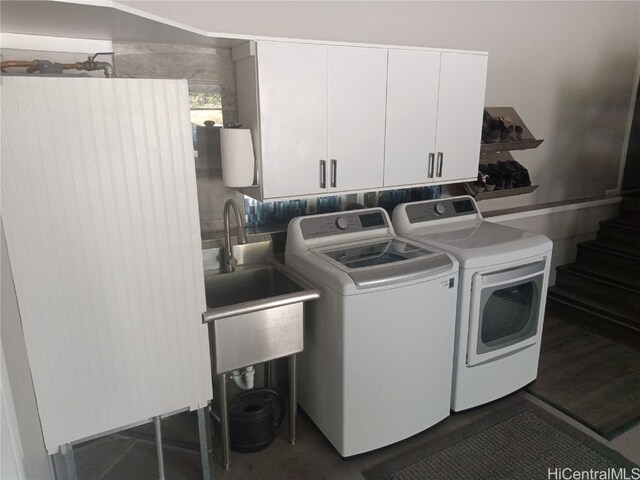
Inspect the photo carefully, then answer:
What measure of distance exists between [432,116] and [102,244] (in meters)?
1.86

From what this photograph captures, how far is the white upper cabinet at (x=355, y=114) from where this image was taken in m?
2.10

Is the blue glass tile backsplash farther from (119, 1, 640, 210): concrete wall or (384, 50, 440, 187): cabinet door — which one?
(119, 1, 640, 210): concrete wall

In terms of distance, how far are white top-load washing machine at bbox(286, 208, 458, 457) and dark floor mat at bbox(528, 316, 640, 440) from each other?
0.80 meters

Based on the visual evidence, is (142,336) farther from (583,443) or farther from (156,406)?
(583,443)

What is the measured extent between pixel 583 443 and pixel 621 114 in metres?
3.17

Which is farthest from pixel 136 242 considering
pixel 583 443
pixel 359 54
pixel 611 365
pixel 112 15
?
pixel 611 365

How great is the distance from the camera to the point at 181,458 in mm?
2227

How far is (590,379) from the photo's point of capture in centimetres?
284

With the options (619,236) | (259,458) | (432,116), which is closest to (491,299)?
(432,116)

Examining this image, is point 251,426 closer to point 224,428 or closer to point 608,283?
point 224,428

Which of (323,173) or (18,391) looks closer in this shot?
(18,391)

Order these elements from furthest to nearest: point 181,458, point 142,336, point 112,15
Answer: point 181,458
point 142,336
point 112,15

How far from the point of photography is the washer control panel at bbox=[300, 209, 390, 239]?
2432mm

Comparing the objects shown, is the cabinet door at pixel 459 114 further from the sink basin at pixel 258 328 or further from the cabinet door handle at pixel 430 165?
the sink basin at pixel 258 328
